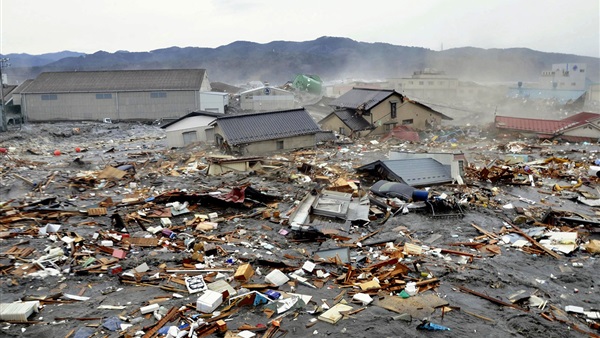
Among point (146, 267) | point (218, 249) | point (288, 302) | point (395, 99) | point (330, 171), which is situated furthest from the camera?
point (395, 99)

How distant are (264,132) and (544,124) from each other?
19150 millimetres

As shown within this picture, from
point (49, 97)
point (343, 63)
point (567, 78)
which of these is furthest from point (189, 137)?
point (343, 63)

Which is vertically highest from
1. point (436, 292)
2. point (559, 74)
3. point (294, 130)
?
point (559, 74)

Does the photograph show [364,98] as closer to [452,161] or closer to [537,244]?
[452,161]

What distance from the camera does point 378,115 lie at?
32.5 m

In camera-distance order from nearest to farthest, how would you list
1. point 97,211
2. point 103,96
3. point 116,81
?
1. point 97,211
2. point 103,96
3. point 116,81

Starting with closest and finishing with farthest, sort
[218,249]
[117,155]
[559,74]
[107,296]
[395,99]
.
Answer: [107,296] < [218,249] < [117,155] < [395,99] < [559,74]

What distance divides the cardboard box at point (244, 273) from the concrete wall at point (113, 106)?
36.9 meters

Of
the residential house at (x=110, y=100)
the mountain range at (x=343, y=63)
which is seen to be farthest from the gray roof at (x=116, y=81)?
the mountain range at (x=343, y=63)

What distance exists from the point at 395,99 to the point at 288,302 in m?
27.2

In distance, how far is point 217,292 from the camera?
7.95 metres

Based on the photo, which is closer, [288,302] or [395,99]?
[288,302]

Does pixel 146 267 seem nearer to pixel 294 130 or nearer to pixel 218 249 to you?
pixel 218 249

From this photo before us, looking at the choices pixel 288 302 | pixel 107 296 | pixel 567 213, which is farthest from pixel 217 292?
pixel 567 213
